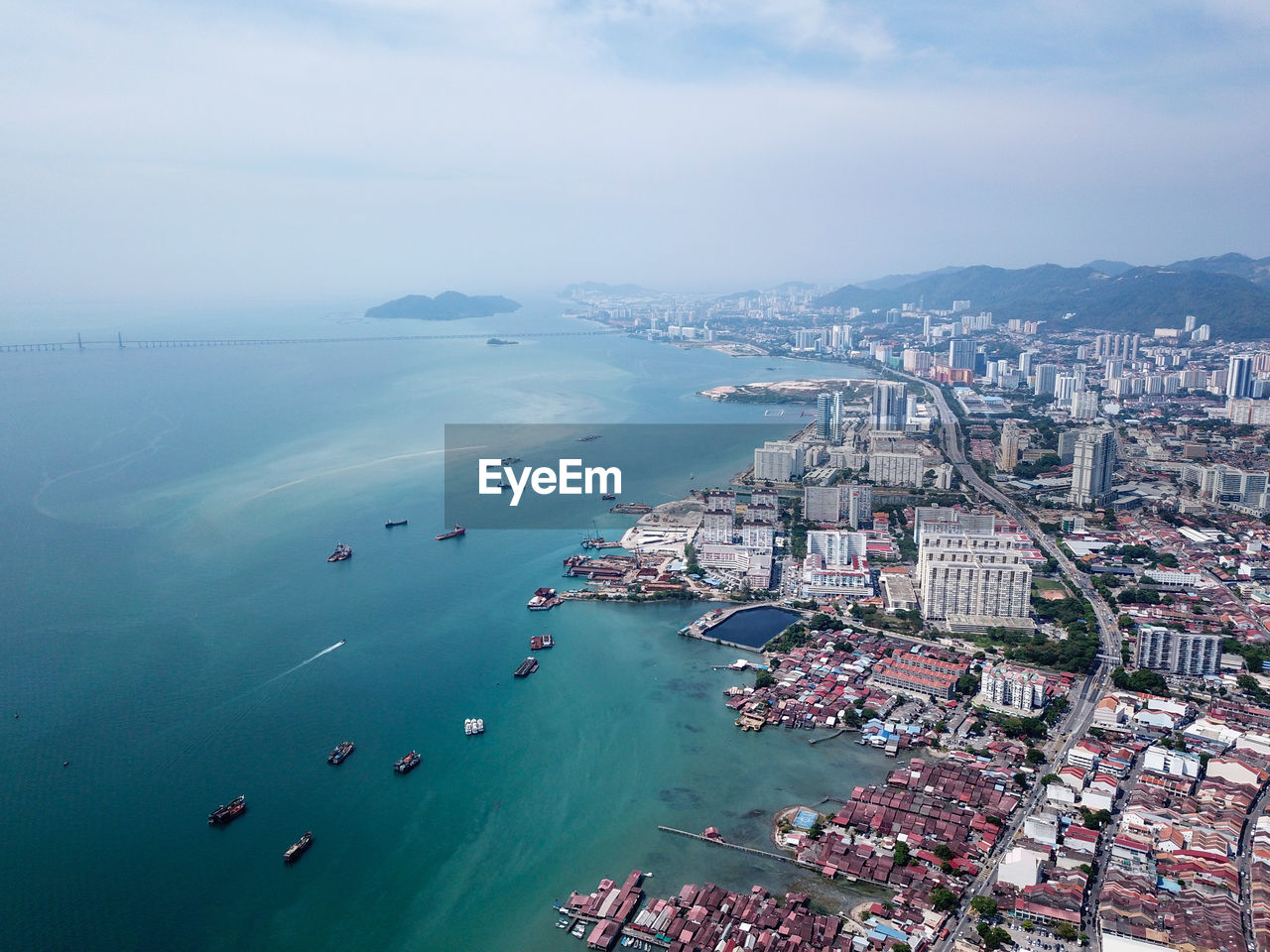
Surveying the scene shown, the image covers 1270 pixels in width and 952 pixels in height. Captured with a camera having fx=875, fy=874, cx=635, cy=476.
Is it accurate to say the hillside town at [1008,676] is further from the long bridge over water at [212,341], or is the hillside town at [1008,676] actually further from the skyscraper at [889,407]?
the long bridge over water at [212,341]

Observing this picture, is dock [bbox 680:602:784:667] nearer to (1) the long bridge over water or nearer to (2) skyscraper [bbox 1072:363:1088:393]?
(2) skyscraper [bbox 1072:363:1088:393]

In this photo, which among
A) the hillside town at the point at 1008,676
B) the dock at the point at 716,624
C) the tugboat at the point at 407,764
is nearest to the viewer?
the hillside town at the point at 1008,676

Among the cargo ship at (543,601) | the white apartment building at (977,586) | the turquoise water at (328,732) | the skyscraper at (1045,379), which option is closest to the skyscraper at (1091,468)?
the white apartment building at (977,586)

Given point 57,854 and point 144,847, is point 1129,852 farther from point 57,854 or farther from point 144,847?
point 57,854

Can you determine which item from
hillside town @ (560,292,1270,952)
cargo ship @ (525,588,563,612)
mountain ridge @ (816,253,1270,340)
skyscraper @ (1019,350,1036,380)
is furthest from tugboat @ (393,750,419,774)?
mountain ridge @ (816,253,1270,340)

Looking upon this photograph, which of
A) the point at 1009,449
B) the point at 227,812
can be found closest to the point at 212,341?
the point at 1009,449

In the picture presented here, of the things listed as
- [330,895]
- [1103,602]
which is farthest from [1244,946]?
[1103,602]

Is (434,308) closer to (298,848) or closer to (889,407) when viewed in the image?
(889,407)
